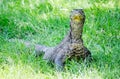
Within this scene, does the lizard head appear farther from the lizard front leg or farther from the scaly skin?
the lizard front leg

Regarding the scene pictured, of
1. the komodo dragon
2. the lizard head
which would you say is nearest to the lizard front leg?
the komodo dragon

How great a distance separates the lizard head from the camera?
182 inches

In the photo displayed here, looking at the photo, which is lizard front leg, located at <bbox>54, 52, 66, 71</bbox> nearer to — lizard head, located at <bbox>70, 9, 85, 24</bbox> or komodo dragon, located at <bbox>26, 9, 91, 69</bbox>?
komodo dragon, located at <bbox>26, 9, 91, 69</bbox>

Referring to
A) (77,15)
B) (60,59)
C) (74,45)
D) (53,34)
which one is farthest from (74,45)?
(53,34)

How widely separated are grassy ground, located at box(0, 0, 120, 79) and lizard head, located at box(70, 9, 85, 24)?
1.55 ft

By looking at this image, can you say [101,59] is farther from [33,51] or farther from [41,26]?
[41,26]

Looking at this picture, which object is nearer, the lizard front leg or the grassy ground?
the grassy ground

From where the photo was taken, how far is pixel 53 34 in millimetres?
5746

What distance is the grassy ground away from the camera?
14.6ft

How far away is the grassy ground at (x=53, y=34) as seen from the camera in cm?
445

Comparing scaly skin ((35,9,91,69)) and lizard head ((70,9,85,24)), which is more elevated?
lizard head ((70,9,85,24))

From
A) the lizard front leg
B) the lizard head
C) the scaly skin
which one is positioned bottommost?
the lizard front leg

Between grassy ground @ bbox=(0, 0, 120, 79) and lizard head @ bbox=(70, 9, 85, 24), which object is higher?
lizard head @ bbox=(70, 9, 85, 24)

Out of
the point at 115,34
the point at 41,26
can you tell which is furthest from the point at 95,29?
the point at 41,26
